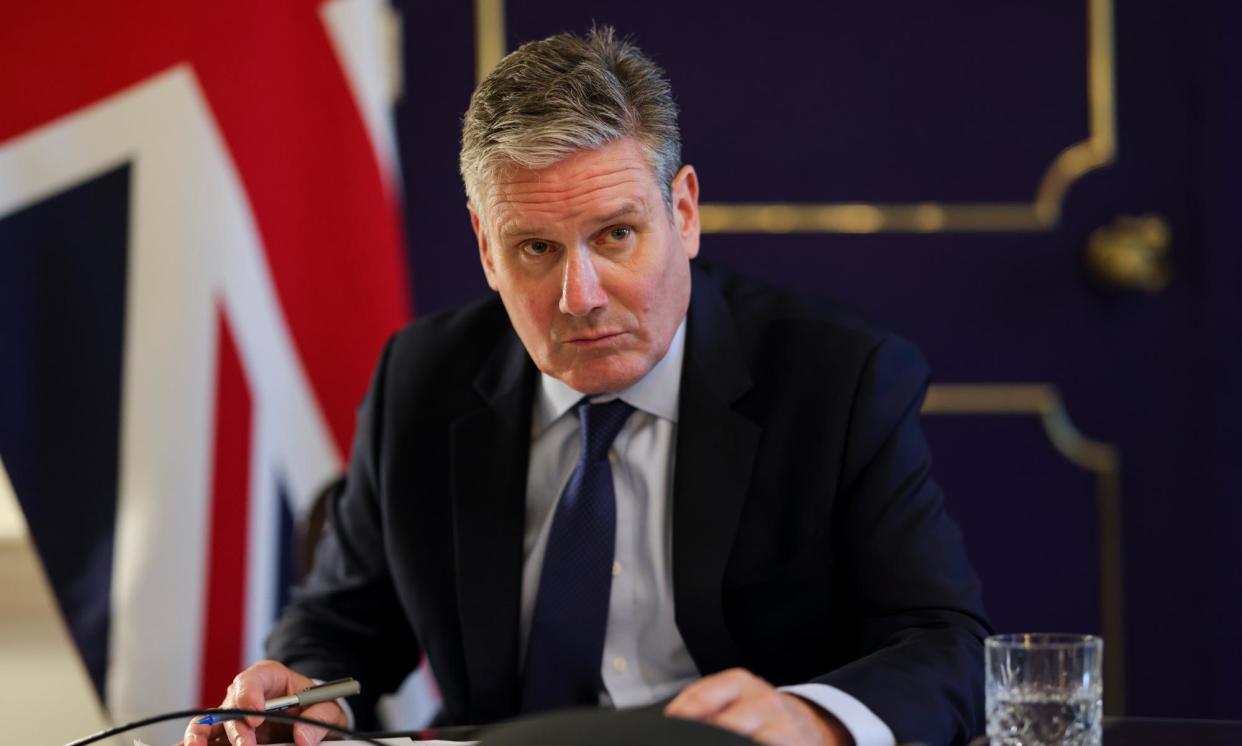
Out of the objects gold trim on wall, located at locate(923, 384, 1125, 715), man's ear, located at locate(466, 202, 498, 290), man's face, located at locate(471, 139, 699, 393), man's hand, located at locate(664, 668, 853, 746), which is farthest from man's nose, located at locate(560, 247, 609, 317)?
gold trim on wall, located at locate(923, 384, 1125, 715)

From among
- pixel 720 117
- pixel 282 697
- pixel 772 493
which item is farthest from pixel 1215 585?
pixel 282 697

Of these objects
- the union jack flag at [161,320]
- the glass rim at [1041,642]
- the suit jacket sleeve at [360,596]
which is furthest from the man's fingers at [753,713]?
the union jack flag at [161,320]

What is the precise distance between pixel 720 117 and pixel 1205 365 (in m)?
1.04

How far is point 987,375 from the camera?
2988 millimetres

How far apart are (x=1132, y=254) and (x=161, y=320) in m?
1.77

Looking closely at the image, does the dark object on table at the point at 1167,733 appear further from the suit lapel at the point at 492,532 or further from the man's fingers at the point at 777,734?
the suit lapel at the point at 492,532

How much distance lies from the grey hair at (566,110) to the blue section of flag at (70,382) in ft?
3.03

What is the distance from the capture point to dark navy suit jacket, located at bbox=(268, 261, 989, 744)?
1.67 meters

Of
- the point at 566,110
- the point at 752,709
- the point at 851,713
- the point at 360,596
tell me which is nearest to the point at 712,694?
the point at 752,709

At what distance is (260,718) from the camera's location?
1.40 metres

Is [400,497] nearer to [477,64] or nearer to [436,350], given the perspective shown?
[436,350]

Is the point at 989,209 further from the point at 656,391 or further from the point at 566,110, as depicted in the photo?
the point at 566,110

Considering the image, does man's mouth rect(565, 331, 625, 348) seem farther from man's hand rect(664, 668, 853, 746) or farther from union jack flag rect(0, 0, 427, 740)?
union jack flag rect(0, 0, 427, 740)

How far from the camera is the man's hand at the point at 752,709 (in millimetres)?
1152
